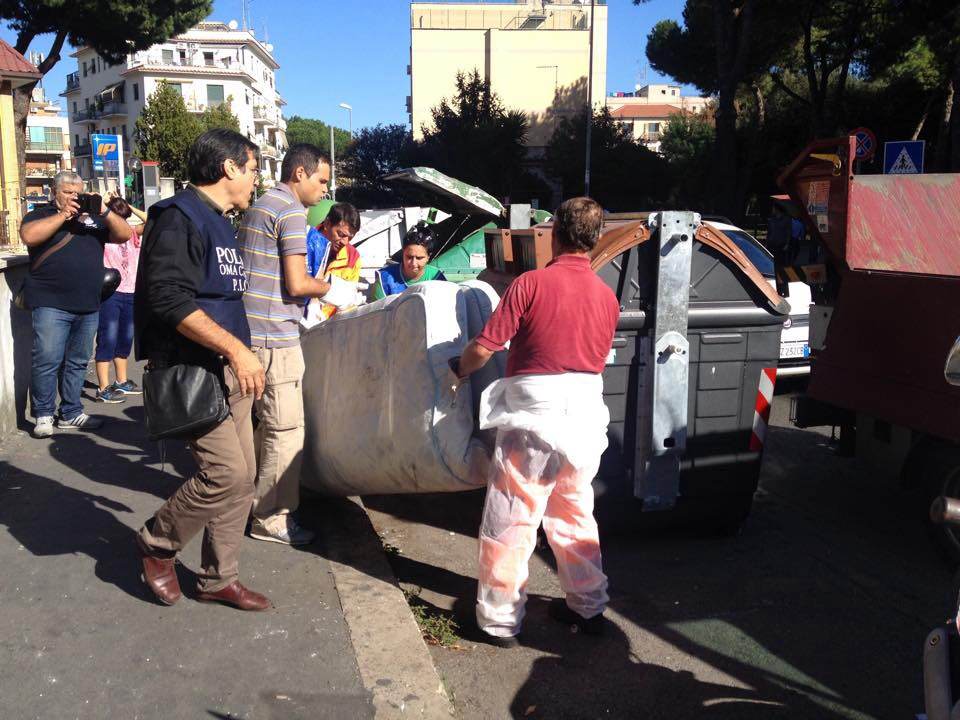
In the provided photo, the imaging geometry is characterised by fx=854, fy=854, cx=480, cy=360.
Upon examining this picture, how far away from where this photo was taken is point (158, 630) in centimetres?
334

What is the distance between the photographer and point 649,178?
40844 mm

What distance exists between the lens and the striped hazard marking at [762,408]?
14.8 feet

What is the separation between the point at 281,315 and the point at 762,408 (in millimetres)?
2532

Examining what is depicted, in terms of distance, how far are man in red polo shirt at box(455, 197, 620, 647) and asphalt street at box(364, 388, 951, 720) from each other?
0.32 metres

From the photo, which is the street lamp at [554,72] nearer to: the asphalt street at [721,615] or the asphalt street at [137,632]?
the asphalt street at [721,615]

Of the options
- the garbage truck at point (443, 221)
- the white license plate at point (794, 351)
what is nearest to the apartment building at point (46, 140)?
the garbage truck at point (443, 221)

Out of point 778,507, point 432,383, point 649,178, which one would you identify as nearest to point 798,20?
point 649,178


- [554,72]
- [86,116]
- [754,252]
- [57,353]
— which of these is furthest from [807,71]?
[86,116]

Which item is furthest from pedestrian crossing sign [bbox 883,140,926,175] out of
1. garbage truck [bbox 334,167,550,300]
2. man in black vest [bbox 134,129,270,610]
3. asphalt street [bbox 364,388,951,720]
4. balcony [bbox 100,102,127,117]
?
balcony [bbox 100,102,127,117]

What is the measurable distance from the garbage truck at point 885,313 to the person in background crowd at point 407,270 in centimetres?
240

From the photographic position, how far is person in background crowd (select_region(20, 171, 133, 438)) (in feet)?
18.6

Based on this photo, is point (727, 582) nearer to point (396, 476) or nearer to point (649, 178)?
point (396, 476)

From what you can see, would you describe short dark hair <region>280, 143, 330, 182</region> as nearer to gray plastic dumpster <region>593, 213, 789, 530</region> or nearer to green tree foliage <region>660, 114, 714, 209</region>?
gray plastic dumpster <region>593, 213, 789, 530</region>

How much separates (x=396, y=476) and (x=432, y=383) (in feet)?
1.74
